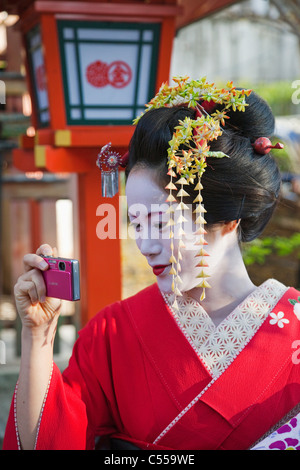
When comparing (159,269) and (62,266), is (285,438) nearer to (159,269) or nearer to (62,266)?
(159,269)

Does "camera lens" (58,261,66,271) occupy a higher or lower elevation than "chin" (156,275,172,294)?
higher

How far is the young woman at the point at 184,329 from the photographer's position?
5.08 ft

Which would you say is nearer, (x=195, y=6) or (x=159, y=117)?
(x=159, y=117)

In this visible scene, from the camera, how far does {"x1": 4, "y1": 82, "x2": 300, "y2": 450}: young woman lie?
5.08ft

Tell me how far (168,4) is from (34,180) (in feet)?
10.5

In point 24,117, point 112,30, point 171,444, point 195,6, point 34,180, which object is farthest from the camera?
point 34,180

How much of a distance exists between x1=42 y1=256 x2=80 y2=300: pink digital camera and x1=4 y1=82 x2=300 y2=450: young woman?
1.1 inches

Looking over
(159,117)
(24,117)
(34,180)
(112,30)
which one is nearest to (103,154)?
(159,117)

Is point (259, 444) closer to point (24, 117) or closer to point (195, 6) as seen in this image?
point (195, 6)

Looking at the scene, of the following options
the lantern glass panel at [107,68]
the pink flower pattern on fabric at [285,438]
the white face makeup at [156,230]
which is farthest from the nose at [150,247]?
the lantern glass panel at [107,68]

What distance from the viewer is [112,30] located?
8.18 feet

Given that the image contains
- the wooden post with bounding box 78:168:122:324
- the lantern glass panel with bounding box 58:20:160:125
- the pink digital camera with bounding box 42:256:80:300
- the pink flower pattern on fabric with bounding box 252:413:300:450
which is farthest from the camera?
the wooden post with bounding box 78:168:122:324

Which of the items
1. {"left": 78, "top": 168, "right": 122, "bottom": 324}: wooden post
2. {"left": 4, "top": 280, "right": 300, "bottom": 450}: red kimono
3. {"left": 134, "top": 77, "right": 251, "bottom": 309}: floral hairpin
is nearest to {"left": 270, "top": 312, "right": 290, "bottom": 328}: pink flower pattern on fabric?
{"left": 4, "top": 280, "right": 300, "bottom": 450}: red kimono

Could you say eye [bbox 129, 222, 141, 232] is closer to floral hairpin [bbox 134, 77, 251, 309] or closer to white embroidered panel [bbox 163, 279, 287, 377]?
floral hairpin [bbox 134, 77, 251, 309]
